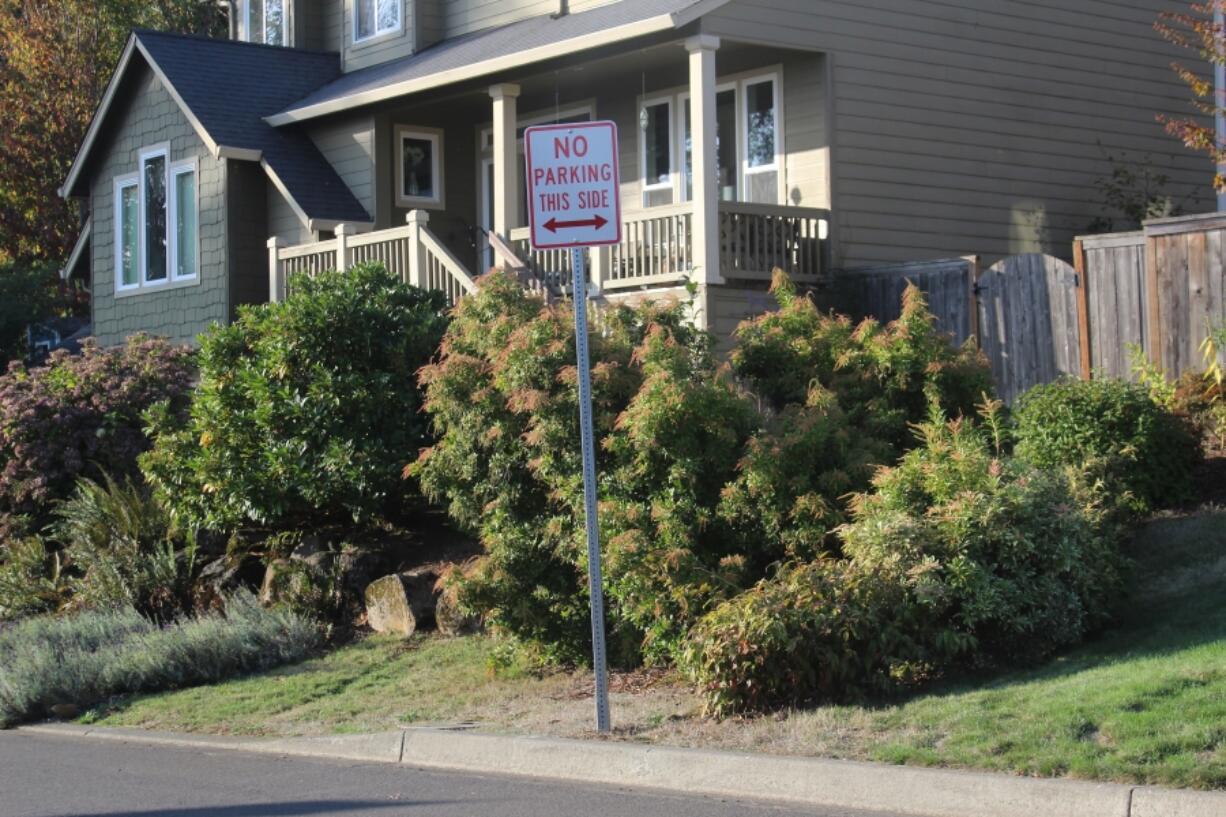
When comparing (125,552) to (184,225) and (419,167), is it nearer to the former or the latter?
(184,225)

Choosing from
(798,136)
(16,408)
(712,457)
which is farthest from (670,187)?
(712,457)

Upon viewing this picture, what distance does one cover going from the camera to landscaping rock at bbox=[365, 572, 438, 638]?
13.1m

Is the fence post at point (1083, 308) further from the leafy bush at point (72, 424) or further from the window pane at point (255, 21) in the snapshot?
the window pane at point (255, 21)

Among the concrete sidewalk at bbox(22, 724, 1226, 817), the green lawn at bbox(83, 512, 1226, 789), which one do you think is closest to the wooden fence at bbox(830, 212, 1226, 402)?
the green lawn at bbox(83, 512, 1226, 789)

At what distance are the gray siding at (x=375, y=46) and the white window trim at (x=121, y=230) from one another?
3.91 meters

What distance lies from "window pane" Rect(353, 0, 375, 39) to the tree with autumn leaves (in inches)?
409

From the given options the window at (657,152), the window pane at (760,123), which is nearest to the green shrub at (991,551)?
the window pane at (760,123)

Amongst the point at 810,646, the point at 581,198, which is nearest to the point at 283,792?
the point at 810,646

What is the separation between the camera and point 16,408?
687 inches

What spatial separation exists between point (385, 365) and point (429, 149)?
30.9 feet

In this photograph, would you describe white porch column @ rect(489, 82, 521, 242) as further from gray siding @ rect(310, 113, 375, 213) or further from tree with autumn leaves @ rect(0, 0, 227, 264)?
tree with autumn leaves @ rect(0, 0, 227, 264)

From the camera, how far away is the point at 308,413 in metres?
14.1

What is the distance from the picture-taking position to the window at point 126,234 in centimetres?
2448

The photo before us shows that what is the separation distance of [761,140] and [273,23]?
39.7ft
